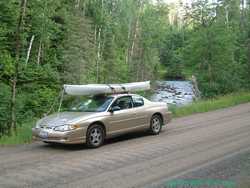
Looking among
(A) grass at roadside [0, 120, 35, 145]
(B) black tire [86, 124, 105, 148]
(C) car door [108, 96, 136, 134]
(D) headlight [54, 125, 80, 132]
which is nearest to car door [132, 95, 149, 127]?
(C) car door [108, 96, 136, 134]

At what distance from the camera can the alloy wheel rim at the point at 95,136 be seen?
11.4 meters

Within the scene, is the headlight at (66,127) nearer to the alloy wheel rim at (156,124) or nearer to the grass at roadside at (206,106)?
the alloy wheel rim at (156,124)

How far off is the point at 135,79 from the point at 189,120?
113 feet

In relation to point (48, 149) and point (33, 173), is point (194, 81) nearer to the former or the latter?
point (48, 149)

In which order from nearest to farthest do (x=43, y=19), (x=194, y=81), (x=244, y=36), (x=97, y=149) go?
(x=97, y=149)
(x=43, y=19)
(x=194, y=81)
(x=244, y=36)

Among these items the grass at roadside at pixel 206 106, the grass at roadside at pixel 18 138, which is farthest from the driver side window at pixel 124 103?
the grass at roadside at pixel 206 106

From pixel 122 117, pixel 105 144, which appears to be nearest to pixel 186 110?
pixel 122 117

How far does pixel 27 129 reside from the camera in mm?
13727

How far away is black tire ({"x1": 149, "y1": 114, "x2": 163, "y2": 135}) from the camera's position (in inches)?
539

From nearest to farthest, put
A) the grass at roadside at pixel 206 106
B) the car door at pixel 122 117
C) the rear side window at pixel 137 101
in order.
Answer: the car door at pixel 122 117
the rear side window at pixel 137 101
the grass at roadside at pixel 206 106

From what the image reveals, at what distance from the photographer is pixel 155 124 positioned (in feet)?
45.4

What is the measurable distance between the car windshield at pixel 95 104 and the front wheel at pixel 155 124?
1858 millimetres

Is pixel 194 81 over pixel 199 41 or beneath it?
beneath

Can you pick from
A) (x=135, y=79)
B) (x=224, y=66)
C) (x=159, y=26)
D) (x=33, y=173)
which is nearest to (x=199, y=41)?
(x=224, y=66)
